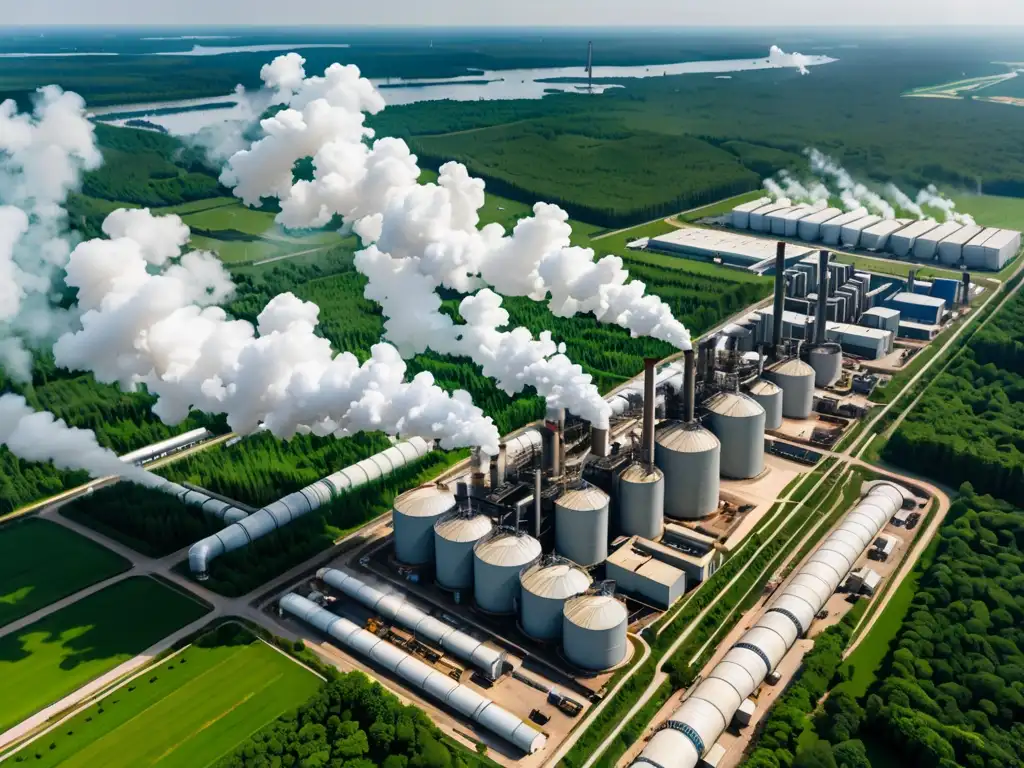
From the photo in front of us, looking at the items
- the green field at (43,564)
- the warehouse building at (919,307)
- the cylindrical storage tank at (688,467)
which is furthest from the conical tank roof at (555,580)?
the warehouse building at (919,307)

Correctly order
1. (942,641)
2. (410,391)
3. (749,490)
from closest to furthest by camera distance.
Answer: (942,641), (410,391), (749,490)

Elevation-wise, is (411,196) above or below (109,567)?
above

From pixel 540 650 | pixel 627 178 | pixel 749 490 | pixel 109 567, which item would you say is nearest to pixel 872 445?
pixel 749 490

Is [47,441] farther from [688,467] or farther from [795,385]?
[795,385]

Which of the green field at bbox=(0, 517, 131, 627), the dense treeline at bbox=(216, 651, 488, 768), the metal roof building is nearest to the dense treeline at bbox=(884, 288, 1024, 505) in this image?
the metal roof building

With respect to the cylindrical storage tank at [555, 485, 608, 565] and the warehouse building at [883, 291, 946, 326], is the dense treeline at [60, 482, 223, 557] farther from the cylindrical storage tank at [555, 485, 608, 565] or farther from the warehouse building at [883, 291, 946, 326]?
the warehouse building at [883, 291, 946, 326]

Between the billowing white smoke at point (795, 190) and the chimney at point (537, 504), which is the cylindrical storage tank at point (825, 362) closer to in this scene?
the chimney at point (537, 504)

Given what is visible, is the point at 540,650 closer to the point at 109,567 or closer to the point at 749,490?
the point at 749,490
